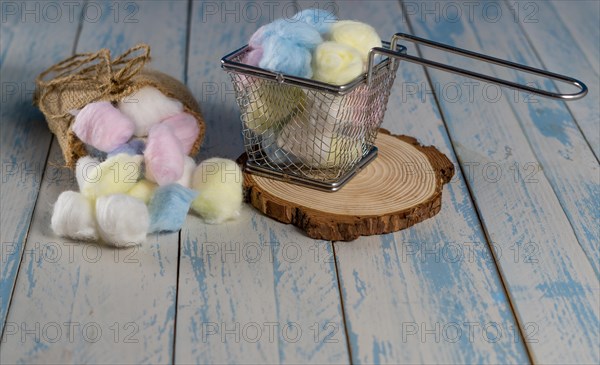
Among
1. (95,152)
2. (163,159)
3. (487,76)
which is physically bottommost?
(95,152)

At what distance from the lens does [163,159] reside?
4.73ft

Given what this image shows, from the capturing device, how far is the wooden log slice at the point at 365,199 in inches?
55.5

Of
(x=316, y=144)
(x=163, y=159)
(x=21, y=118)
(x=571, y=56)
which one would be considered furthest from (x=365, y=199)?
(x=571, y=56)

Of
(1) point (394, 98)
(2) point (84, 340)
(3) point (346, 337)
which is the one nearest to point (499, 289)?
(3) point (346, 337)

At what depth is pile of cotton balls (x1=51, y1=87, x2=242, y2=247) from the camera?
1.37 meters

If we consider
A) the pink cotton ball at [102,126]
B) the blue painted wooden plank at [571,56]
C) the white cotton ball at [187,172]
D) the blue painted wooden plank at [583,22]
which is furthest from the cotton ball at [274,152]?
the blue painted wooden plank at [583,22]

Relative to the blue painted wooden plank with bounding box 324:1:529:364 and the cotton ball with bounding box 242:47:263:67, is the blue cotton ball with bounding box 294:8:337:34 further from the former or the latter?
the blue painted wooden plank with bounding box 324:1:529:364

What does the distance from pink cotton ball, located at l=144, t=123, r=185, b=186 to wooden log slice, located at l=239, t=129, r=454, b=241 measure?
0.39 feet

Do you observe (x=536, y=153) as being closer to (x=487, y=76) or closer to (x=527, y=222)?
(x=527, y=222)

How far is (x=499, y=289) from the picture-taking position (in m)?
1.32

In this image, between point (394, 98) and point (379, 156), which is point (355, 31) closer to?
point (379, 156)

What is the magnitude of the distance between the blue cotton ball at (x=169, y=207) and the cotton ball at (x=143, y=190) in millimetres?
19

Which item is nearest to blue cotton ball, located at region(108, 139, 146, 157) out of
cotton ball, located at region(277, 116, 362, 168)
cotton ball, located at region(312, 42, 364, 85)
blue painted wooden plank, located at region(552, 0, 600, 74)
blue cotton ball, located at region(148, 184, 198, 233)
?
blue cotton ball, located at region(148, 184, 198, 233)

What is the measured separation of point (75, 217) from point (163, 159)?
16 cm
